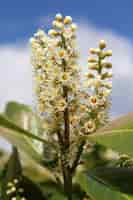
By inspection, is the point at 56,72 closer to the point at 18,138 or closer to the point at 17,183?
the point at 18,138

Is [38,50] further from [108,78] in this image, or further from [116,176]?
[116,176]

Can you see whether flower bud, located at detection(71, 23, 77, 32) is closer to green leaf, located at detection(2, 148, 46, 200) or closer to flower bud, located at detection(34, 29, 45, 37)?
flower bud, located at detection(34, 29, 45, 37)

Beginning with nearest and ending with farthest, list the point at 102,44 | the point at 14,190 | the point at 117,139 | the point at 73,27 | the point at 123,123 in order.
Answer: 1. the point at 117,139
2. the point at 123,123
3. the point at 102,44
4. the point at 73,27
5. the point at 14,190

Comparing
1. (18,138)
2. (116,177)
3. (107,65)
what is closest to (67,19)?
(107,65)

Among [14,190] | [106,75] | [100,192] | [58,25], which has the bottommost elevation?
[14,190]

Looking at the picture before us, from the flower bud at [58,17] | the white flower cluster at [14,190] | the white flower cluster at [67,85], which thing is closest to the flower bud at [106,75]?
the white flower cluster at [67,85]

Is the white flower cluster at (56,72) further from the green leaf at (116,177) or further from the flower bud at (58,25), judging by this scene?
the green leaf at (116,177)
